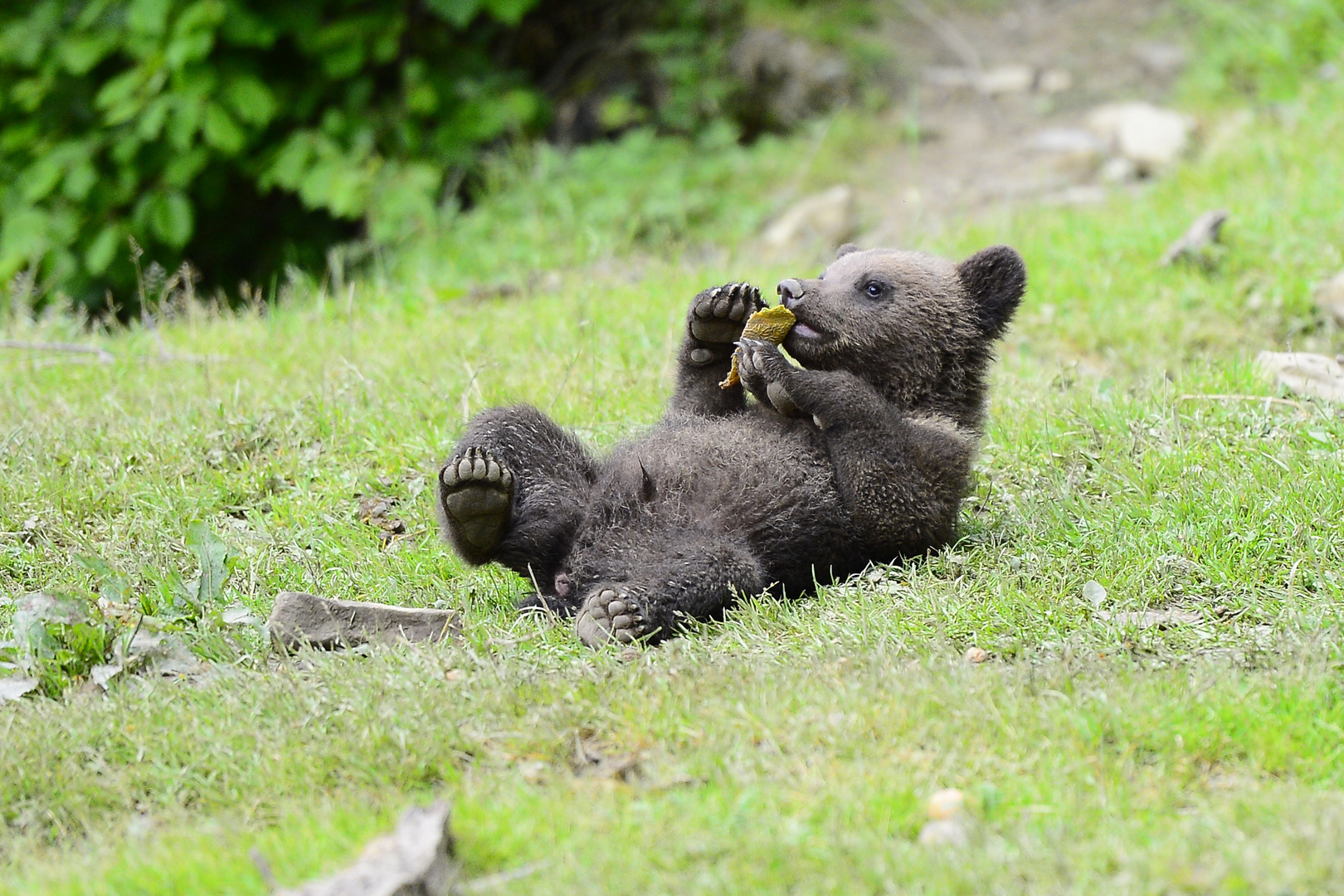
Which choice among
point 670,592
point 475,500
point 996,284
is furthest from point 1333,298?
point 475,500

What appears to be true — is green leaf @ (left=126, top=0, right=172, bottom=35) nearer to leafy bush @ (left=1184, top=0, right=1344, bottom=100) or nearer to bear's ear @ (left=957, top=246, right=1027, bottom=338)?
bear's ear @ (left=957, top=246, right=1027, bottom=338)

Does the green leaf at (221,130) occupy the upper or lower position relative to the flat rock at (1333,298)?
upper

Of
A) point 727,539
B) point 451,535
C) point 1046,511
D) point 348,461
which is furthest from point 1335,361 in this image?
point 348,461

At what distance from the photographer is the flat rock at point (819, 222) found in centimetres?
945

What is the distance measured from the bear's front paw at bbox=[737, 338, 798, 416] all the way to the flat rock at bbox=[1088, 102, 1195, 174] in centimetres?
658

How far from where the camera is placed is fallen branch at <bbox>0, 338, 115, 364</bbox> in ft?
20.5

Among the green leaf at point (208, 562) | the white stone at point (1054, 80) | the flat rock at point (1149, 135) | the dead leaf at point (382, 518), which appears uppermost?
the white stone at point (1054, 80)

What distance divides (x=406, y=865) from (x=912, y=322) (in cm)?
267

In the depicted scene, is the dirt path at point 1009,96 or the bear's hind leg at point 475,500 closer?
the bear's hind leg at point 475,500

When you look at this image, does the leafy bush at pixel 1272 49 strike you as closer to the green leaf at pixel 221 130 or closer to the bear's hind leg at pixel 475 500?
the green leaf at pixel 221 130

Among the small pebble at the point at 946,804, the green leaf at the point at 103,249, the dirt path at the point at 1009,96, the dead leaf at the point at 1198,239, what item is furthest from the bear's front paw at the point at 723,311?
the green leaf at the point at 103,249

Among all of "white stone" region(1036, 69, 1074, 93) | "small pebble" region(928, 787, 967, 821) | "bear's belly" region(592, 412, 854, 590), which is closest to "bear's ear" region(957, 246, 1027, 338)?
"bear's belly" region(592, 412, 854, 590)

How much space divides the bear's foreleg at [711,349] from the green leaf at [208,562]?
165 cm

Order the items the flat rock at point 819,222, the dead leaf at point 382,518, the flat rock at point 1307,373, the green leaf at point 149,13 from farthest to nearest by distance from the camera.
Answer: the flat rock at point 819,222 → the green leaf at point 149,13 → the flat rock at point 1307,373 → the dead leaf at point 382,518
